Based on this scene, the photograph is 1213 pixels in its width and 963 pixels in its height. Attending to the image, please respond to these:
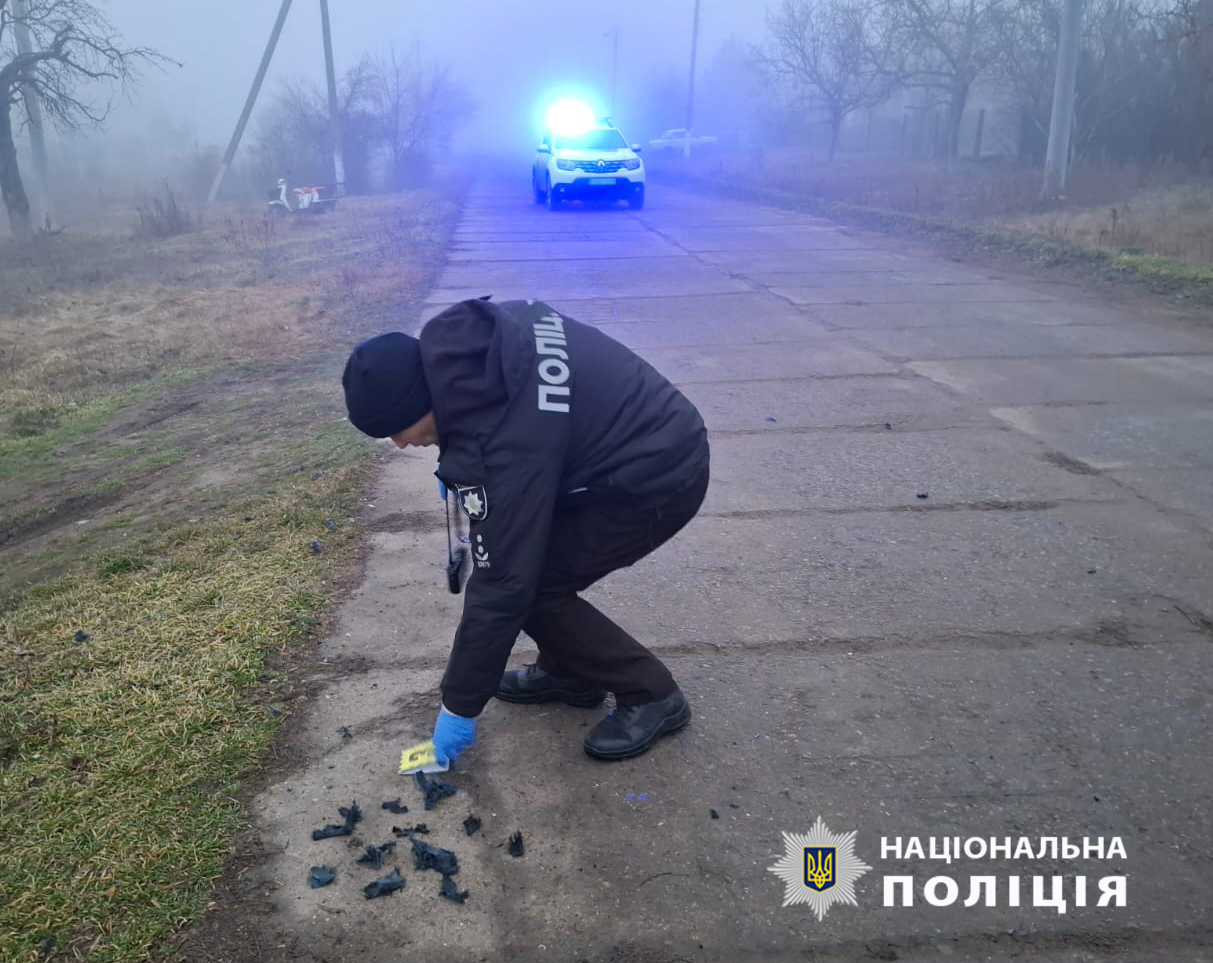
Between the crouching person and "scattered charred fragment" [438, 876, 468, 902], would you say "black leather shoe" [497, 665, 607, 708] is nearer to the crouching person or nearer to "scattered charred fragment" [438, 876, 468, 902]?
the crouching person

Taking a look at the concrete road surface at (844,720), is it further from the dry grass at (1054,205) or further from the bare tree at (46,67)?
the bare tree at (46,67)

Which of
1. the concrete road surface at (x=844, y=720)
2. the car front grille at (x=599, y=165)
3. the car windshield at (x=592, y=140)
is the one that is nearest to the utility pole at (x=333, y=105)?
the car windshield at (x=592, y=140)

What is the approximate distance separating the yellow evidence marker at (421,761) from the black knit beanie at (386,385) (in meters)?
1.04

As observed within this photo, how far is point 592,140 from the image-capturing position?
75.7 feet

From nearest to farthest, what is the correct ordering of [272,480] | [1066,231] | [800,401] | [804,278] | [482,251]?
[272,480]
[800,401]
[804,278]
[1066,231]
[482,251]

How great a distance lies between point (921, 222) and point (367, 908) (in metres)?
17.0

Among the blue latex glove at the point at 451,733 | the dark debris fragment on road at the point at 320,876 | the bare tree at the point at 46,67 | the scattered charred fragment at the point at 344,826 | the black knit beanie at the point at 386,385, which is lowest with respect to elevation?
the dark debris fragment on road at the point at 320,876

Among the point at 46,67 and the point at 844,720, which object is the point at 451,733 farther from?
the point at 46,67

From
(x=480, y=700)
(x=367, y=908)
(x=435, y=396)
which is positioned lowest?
(x=367, y=908)

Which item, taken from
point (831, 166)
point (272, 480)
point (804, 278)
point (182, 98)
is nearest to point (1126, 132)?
point (831, 166)

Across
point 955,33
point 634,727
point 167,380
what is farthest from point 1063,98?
point 634,727

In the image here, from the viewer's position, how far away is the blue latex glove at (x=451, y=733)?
281 cm

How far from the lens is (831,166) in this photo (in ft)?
117

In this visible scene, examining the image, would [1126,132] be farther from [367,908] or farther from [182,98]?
[182,98]
